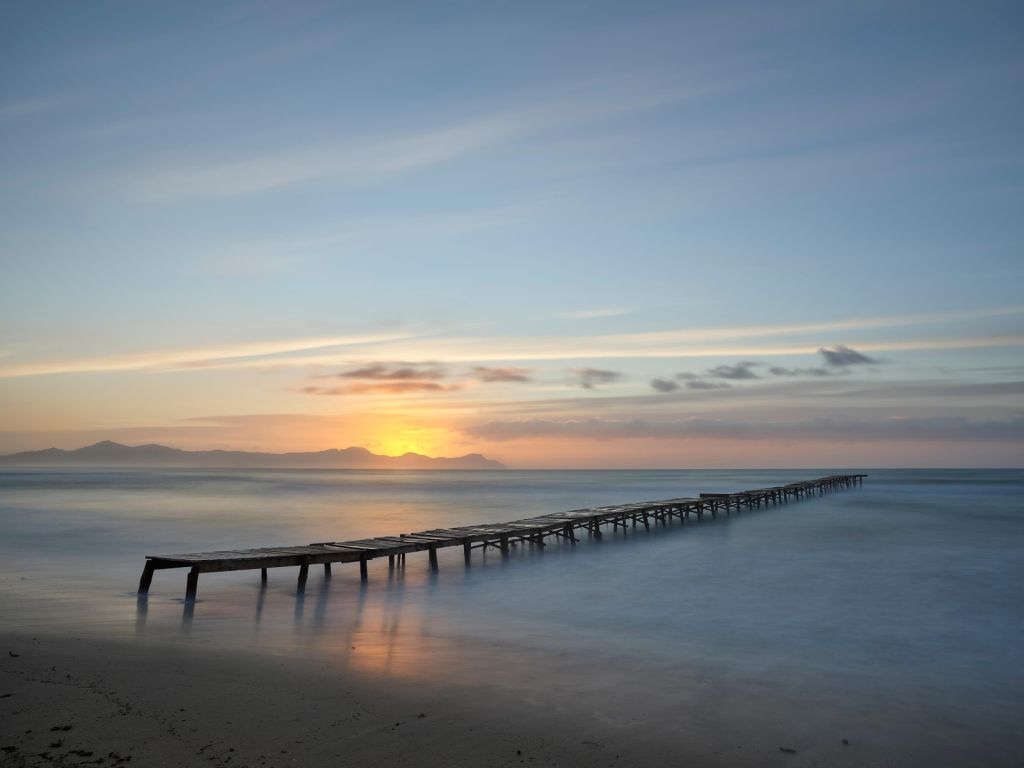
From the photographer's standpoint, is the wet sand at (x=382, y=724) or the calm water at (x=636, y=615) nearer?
the wet sand at (x=382, y=724)

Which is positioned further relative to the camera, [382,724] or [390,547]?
[390,547]

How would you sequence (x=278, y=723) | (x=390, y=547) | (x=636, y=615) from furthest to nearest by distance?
(x=390, y=547) → (x=636, y=615) → (x=278, y=723)

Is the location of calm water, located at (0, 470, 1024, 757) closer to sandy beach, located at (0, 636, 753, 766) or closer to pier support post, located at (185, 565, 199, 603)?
pier support post, located at (185, 565, 199, 603)

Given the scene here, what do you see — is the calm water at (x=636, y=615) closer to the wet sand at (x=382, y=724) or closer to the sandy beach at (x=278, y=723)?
the wet sand at (x=382, y=724)

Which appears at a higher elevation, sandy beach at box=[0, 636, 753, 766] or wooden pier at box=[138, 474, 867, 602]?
wooden pier at box=[138, 474, 867, 602]

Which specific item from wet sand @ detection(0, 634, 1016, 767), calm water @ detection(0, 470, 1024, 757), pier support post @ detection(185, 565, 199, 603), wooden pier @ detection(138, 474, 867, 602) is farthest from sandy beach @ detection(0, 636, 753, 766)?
wooden pier @ detection(138, 474, 867, 602)

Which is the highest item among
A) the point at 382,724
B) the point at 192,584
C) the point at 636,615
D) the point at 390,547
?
the point at 390,547

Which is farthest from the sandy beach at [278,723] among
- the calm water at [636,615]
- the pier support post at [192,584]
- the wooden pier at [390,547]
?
the wooden pier at [390,547]

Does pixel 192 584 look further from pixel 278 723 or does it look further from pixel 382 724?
pixel 382 724

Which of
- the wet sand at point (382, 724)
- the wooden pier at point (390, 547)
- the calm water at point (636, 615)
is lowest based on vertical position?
the calm water at point (636, 615)

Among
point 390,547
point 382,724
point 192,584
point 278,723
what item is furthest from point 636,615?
point 192,584

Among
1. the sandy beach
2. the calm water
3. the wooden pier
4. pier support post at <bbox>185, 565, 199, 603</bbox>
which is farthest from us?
the wooden pier

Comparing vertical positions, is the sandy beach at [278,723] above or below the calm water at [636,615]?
above

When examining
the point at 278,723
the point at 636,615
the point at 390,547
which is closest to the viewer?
the point at 278,723
